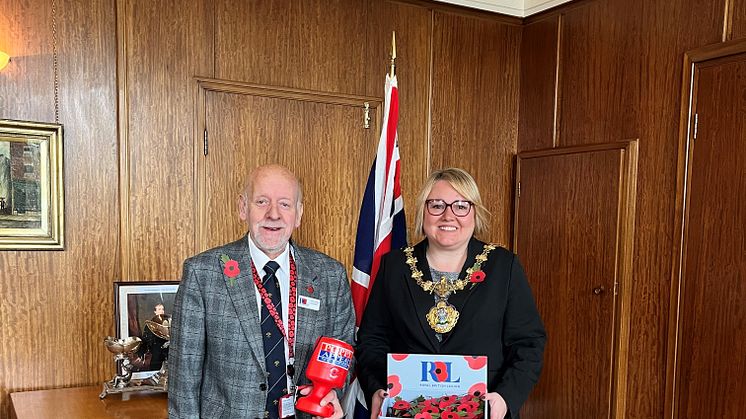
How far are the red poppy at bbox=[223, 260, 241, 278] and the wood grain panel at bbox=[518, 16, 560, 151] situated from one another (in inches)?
96.9

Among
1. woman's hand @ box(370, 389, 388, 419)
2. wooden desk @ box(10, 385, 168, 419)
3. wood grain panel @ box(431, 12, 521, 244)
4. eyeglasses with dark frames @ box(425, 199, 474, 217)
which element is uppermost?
wood grain panel @ box(431, 12, 521, 244)

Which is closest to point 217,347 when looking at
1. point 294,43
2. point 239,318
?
point 239,318

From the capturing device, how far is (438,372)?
5.87ft

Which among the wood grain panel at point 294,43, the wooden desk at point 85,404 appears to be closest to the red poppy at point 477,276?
the wooden desk at point 85,404

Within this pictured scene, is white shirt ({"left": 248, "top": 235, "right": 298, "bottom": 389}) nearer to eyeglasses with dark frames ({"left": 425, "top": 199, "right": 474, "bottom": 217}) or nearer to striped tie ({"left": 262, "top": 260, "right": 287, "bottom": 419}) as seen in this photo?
striped tie ({"left": 262, "top": 260, "right": 287, "bottom": 419})

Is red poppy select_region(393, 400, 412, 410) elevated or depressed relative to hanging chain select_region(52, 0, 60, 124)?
depressed

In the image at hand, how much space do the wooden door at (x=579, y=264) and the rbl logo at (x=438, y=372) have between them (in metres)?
1.77

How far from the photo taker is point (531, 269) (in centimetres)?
377

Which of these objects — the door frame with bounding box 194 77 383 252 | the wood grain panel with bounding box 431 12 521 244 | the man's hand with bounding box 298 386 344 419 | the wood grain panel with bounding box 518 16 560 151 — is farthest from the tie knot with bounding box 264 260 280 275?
the wood grain panel with bounding box 518 16 560 151

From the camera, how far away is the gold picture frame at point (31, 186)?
2699 mm

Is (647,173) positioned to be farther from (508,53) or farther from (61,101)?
(61,101)

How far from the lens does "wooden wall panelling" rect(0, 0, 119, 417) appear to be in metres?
2.71

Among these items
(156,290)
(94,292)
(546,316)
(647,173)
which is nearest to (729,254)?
(647,173)

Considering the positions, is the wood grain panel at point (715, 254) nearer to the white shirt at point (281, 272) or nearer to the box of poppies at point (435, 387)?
the box of poppies at point (435, 387)
